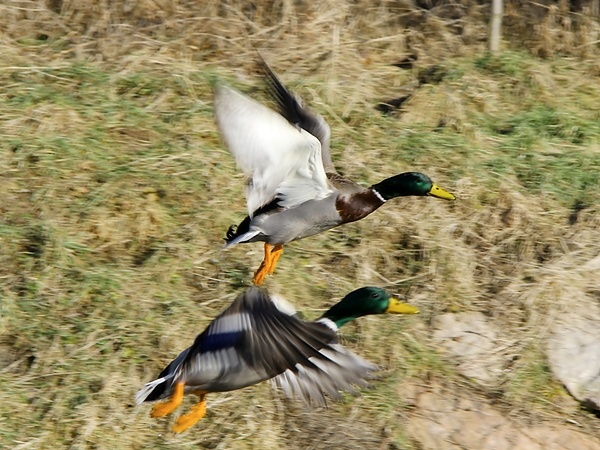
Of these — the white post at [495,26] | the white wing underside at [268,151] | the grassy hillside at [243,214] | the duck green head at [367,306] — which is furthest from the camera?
the white post at [495,26]

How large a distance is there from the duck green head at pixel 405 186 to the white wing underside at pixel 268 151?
1.02ft

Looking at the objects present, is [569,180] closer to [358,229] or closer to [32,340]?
[358,229]

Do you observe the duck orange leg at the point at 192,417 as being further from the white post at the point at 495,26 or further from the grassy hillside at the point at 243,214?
the white post at the point at 495,26

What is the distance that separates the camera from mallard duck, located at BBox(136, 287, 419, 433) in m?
3.69

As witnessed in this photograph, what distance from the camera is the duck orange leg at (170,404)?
13.4 feet

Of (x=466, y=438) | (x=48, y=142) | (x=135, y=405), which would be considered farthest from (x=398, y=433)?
(x=48, y=142)

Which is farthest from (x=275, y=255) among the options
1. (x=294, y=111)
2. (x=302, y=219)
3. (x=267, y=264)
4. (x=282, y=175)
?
(x=294, y=111)

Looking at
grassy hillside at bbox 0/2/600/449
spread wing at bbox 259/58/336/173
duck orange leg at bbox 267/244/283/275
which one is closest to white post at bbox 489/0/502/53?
grassy hillside at bbox 0/2/600/449

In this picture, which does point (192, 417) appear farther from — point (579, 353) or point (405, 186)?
point (579, 353)

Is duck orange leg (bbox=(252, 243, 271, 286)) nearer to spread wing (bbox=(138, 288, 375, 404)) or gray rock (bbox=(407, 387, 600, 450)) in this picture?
spread wing (bbox=(138, 288, 375, 404))

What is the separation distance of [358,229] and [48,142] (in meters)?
1.60

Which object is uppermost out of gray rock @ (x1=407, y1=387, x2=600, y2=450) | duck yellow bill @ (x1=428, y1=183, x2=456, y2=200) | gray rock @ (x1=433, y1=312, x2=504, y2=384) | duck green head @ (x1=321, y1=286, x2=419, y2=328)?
duck yellow bill @ (x1=428, y1=183, x2=456, y2=200)

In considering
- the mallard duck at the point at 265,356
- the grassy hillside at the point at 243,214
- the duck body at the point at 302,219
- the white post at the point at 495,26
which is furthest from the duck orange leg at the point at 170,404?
the white post at the point at 495,26

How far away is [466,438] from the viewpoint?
463 cm
